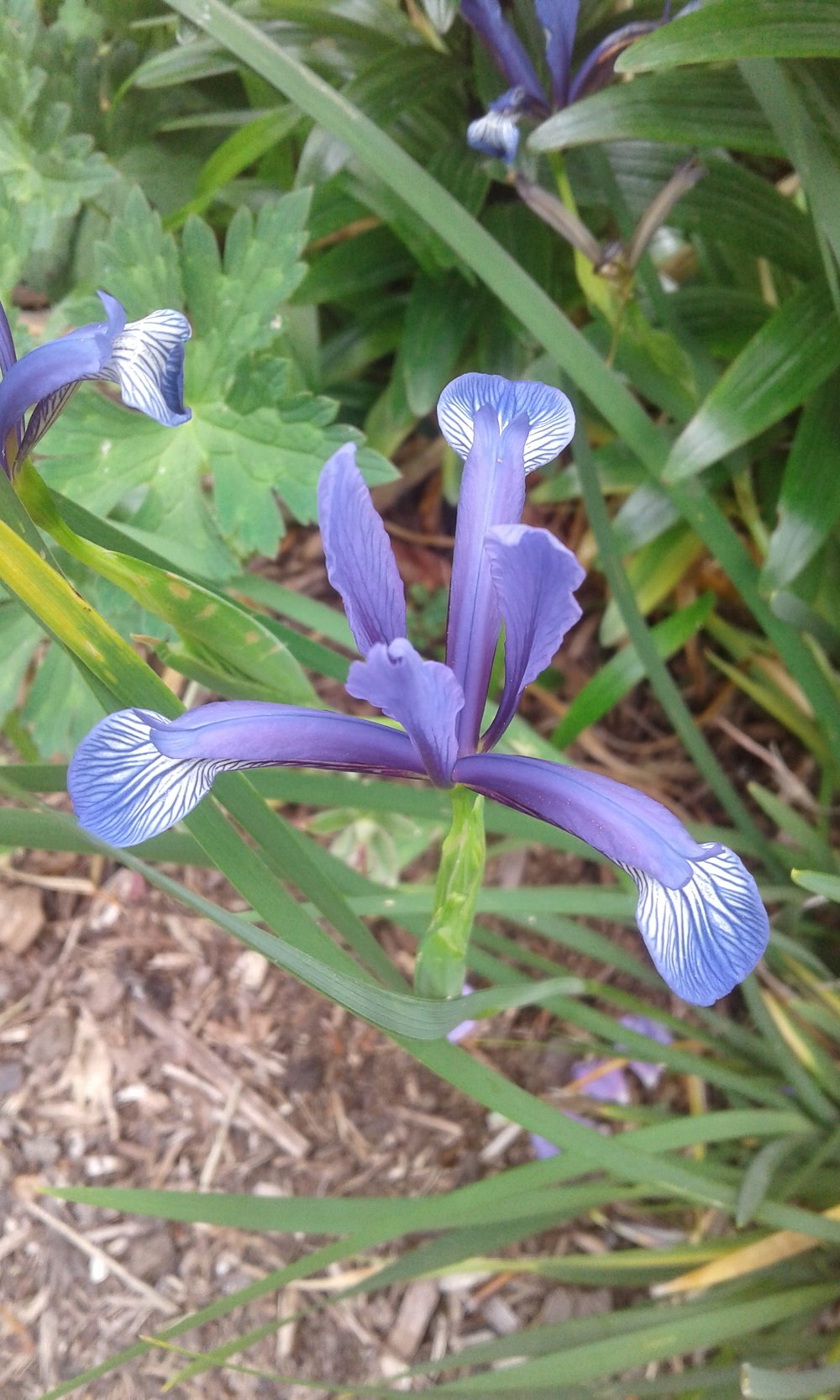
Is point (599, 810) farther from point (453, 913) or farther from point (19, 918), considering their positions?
point (19, 918)

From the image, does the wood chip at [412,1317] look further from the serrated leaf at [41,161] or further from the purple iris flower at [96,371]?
the serrated leaf at [41,161]

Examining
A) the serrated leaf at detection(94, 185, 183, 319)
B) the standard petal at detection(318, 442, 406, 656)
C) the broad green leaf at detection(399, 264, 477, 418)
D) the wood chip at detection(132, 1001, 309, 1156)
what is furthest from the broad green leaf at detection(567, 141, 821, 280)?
the wood chip at detection(132, 1001, 309, 1156)

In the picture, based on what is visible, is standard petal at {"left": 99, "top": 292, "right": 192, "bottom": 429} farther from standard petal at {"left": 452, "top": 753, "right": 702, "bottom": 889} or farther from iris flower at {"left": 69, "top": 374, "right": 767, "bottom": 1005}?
standard petal at {"left": 452, "top": 753, "right": 702, "bottom": 889}

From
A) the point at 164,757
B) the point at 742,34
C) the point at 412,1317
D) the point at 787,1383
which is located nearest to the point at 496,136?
the point at 742,34

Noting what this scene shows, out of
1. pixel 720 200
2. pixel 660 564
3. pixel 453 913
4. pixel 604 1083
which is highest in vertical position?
pixel 720 200

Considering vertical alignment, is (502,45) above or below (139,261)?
above
